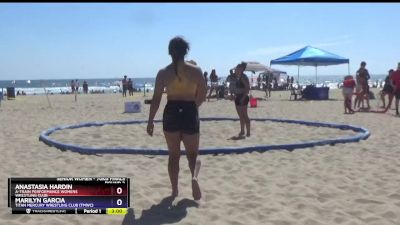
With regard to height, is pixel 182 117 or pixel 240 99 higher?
pixel 240 99

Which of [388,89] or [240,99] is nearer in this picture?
[240,99]

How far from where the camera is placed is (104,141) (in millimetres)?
7961

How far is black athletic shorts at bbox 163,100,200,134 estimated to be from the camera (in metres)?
4.09

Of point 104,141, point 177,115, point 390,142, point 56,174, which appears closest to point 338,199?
point 177,115

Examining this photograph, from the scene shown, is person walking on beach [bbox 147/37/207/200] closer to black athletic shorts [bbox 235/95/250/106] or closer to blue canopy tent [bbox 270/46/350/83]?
black athletic shorts [bbox 235/95/250/106]
